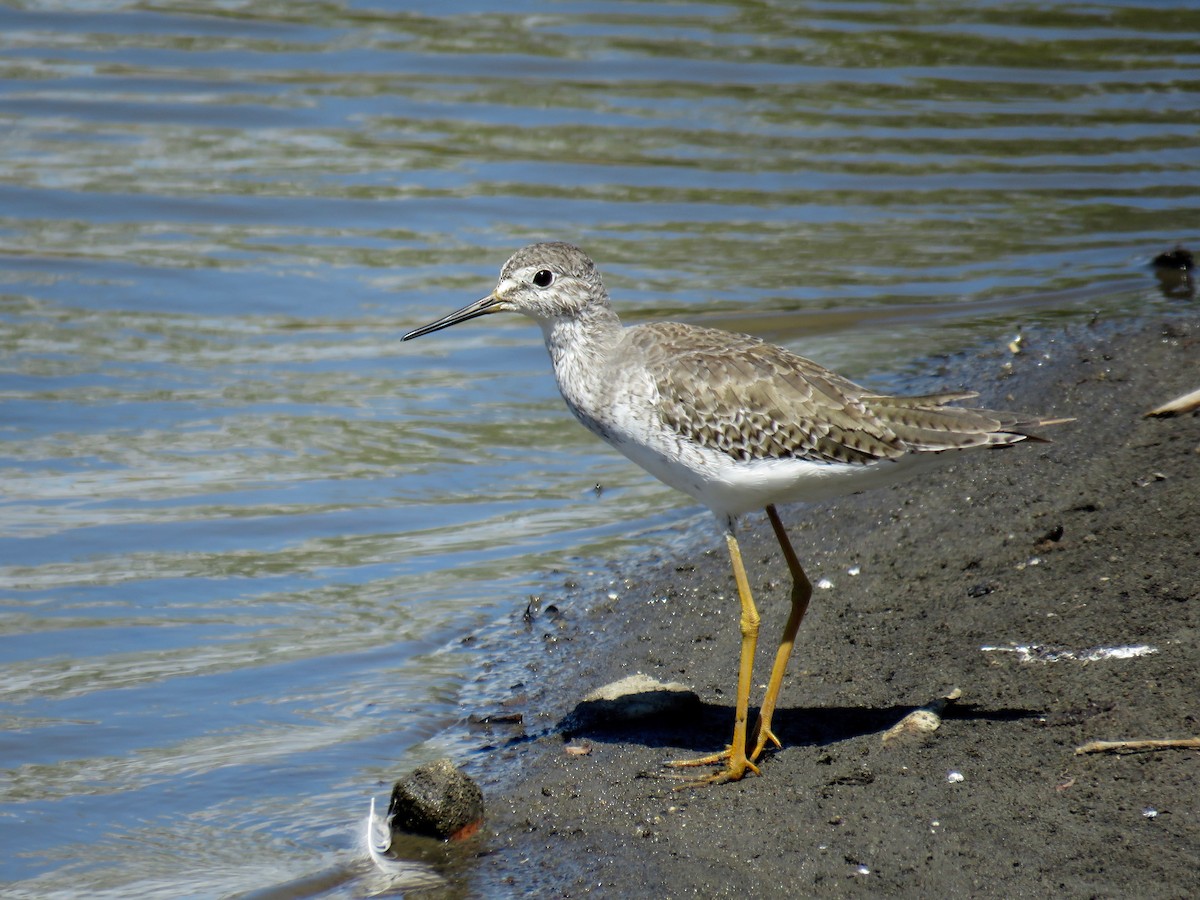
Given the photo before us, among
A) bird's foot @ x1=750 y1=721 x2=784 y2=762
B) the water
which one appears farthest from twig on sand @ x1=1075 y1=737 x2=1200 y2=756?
the water

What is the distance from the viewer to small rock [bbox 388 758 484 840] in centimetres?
547

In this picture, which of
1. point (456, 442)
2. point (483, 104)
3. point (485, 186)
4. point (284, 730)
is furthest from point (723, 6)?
point (284, 730)

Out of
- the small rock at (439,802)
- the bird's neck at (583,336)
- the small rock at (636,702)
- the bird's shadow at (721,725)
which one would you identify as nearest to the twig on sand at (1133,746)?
the bird's shadow at (721,725)

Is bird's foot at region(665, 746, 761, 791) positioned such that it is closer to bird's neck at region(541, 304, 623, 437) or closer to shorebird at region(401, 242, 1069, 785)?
shorebird at region(401, 242, 1069, 785)

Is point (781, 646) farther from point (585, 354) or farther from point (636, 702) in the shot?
point (585, 354)

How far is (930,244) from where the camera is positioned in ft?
42.8

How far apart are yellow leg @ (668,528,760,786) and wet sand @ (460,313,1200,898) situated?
0.08m

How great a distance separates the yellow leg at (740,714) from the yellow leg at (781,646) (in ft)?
0.28

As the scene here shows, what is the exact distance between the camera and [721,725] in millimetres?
6219

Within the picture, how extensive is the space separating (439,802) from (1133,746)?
2.55m

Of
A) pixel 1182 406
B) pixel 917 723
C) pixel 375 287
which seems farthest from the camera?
pixel 375 287

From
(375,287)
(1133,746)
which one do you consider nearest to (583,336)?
(1133,746)

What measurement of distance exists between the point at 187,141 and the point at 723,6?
24.0 ft

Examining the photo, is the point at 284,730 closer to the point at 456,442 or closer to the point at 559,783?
the point at 559,783
